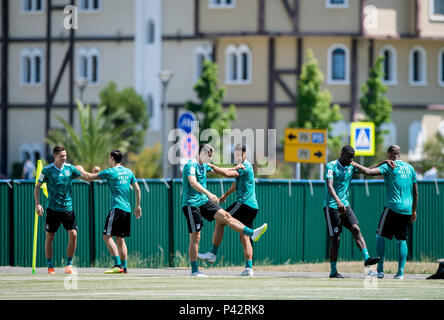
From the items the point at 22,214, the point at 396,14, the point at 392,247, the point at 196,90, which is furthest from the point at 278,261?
the point at 396,14

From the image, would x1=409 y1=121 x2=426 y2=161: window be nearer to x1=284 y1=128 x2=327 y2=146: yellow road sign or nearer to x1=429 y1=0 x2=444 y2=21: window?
x1=429 y1=0 x2=444 y2=21: window

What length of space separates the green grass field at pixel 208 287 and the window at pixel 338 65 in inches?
1184

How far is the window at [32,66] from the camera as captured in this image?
168 feet

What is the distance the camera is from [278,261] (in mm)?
21016

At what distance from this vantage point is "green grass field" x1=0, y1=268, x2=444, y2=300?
12836 mm

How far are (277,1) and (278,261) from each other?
87.7 feet

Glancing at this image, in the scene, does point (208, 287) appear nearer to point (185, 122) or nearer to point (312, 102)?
point (185, 122)

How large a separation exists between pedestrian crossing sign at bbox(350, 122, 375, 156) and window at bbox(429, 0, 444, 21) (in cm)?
2099

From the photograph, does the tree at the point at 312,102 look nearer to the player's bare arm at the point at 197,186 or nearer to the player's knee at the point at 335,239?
the player's knee at the point at 335,239

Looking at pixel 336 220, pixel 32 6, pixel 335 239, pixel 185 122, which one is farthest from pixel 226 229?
pixel 32 6

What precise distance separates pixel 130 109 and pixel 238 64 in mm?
4920

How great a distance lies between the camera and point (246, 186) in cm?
1664

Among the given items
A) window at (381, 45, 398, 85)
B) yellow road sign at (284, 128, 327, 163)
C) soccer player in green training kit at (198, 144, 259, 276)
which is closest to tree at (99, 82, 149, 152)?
window at (381, 45, 398, 85)
